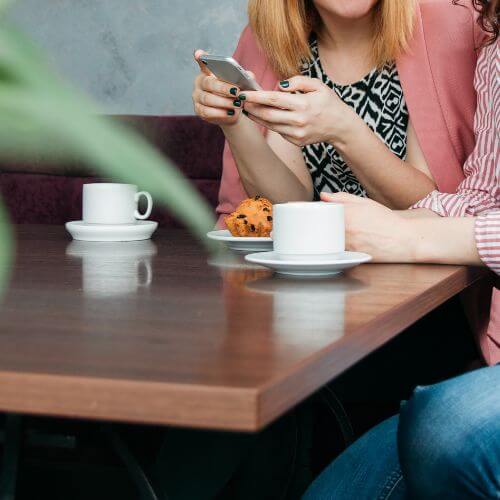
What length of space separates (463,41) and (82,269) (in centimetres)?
90

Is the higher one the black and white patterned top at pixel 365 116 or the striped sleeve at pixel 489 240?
the black and white patterned top at pixel 365 116

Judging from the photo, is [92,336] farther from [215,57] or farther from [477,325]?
[477,325]

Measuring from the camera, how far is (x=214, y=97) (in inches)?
51.3

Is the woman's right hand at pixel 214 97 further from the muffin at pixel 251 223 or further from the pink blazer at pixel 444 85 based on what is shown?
the pink blazer at pixel 444 85

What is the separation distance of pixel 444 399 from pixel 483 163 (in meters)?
0.68

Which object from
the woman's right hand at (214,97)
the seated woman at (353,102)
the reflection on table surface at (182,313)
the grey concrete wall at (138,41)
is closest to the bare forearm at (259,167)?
the seated woman at (353,102)

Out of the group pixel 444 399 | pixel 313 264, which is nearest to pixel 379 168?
pixel 313 264

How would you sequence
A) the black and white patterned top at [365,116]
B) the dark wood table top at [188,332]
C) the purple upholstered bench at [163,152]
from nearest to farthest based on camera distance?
the dark wood table top at [188,332] < the black and white patterned top at [365,116] < the purple upholstered bench at [163,152]

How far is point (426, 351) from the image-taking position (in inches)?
55.9

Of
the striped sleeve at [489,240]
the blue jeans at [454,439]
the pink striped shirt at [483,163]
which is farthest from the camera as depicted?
the pink striped shirt at [483,163]

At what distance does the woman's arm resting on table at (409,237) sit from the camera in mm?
952

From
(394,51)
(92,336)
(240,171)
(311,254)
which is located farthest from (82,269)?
(394,51)

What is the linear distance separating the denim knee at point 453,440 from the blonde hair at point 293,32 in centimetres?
96

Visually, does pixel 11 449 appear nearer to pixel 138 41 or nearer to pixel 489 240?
pixel 489 240
